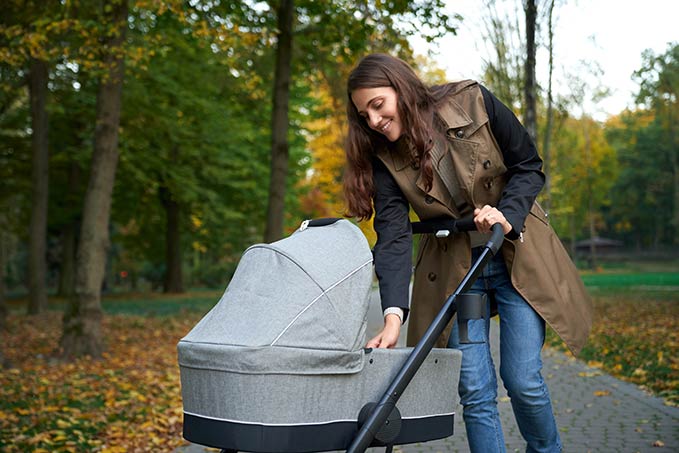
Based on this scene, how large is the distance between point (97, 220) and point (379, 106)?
785cm

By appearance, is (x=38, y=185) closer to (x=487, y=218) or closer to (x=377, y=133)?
(x=377, y=133)

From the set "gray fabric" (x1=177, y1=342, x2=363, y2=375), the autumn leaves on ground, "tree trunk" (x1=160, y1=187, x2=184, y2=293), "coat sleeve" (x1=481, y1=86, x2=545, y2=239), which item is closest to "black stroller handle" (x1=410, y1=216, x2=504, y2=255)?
"coat sleeve" (x1=481, y1=86, x2=545, y2=239)

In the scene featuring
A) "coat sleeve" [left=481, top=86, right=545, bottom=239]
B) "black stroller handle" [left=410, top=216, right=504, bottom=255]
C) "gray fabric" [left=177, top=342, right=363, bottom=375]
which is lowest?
"gray fabric" [left=177, top=342, right=363, bottom=375]

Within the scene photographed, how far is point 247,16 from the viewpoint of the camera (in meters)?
13.4

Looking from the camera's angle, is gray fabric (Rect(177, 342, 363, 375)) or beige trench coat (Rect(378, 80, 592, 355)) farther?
beige trench coat (Rect(378, 80, 592, 355))

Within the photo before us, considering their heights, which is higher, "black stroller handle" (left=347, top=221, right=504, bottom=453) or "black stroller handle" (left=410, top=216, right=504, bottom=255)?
"black stroller handle" (left=410, top=216, right=504, bottom=255)

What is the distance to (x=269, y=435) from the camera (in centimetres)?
253

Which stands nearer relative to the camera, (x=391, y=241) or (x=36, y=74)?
(x=391, y=241)

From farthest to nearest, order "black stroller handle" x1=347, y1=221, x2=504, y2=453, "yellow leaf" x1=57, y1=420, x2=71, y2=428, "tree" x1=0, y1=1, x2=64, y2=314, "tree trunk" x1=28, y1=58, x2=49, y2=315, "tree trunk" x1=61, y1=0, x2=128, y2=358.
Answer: "tree trunk" x1=28, y1=58, x2=49, y2=315
"tree trunk" x1=61, y1=0, x2=128, y2=358
"tree" x1=0, y1=1, x2=64, y2=314
"yellow leaf" x1=57, y1=420, x2=71, y2=428
"black stroller handle" x1=347, y1=221, x2=504, y2=453

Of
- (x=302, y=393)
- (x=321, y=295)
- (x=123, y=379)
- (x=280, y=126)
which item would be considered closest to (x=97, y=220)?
(x=123, y=379)

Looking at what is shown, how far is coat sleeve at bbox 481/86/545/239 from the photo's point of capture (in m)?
3.29

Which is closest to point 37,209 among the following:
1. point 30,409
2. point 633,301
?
point 30,409

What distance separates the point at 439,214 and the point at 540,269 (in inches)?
18.4

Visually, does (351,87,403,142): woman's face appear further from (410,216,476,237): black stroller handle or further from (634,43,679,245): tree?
(634,43,679,245): tree
